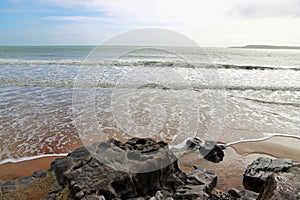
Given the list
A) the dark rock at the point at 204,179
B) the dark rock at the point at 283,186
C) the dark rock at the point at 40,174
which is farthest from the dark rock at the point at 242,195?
the dark rock at the point at 40,174

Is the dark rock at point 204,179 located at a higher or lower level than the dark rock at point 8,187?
higher

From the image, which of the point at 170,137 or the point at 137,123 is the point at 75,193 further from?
the point at 137,123

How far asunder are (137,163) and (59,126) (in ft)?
15.6

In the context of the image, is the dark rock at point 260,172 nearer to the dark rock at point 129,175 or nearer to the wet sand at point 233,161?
the wet sand at point 233,161

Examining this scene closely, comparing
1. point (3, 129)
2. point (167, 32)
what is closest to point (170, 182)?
point (167, 32)

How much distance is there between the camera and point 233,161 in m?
5.47

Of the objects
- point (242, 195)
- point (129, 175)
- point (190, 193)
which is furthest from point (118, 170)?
point (242, 195)

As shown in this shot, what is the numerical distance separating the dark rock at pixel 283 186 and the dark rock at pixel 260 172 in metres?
1.62

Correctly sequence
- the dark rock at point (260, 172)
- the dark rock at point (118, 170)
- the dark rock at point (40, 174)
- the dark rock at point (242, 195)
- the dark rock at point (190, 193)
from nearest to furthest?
the dark rock at point (118, 170), the dark rock at point (190, 193), the dark rock at point (242, 195), the dark rock at point (260, 172), the dark rock at point (40, 174)

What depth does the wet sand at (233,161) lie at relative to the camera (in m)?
4.73

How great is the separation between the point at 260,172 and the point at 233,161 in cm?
104

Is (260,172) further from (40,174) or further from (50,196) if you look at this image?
(40,174)

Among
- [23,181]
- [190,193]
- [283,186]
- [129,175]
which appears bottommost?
[23,181]

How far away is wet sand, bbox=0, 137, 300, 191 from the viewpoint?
15.5 ft
